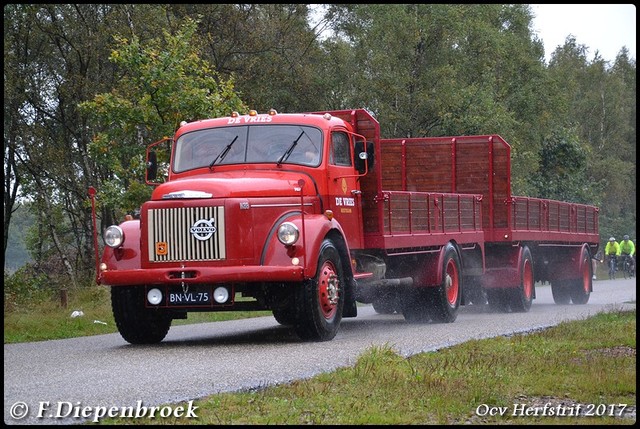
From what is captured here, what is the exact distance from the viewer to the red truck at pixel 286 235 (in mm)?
13461

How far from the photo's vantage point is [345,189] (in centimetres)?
1552

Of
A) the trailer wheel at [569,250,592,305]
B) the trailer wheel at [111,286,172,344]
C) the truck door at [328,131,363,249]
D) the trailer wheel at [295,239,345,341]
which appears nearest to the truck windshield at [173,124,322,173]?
the truck door at [328,131,363,249]

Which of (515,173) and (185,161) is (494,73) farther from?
(185,161)

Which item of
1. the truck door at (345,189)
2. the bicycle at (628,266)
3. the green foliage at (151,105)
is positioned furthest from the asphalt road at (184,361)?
the bicycle at (628,266)

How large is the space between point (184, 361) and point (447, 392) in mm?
3850

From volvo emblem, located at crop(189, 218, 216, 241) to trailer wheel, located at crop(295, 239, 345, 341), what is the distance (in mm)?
1199

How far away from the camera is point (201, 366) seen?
36.3 ft

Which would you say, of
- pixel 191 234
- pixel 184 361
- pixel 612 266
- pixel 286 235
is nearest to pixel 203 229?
pixel 191 234

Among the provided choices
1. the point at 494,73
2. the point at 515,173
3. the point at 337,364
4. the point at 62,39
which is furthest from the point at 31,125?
the point at 337,364

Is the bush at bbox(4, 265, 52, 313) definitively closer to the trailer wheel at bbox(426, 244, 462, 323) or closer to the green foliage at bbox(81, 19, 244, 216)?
the green foliage at bbox(81, 19, 244, 216)

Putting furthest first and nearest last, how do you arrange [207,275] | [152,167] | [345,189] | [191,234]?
[152,167] < [345,189] < [191,234] < [207,275]

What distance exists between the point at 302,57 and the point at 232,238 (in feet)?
107

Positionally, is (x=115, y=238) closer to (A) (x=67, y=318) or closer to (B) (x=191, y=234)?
(B) (x=191, y=234)

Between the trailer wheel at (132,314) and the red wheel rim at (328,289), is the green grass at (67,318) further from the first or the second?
the red wheel rim at (328,289)
